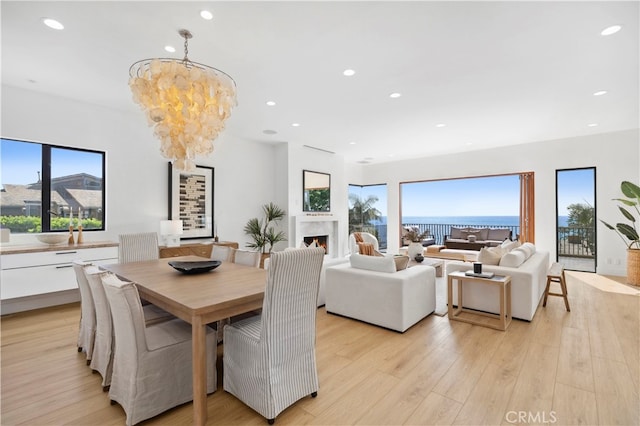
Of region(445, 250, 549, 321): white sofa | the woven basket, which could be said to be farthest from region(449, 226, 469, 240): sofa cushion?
region(445, 250, 549, 321): white sofa

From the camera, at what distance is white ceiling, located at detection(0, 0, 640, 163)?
8.04 feet

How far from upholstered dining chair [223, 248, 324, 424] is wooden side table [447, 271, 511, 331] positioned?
2297 mm

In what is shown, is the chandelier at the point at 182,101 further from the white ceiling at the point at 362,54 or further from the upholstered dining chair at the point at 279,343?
the upholstered dining chair at the point at 279,343

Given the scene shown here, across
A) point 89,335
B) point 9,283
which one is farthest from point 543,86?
point 9,283

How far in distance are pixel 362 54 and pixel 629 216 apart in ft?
19.3

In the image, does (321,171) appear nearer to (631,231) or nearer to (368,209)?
(368,209)

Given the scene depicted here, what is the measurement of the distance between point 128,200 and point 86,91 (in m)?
1.62

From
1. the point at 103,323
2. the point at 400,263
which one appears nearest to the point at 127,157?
the point at 103,323

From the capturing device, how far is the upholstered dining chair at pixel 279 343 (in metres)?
1.86

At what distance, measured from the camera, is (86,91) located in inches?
158

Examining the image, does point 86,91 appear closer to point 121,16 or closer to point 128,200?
point 128,200

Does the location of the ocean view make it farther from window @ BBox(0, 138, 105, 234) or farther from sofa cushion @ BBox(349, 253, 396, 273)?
window @ BBox(0, 138, 105, 234)

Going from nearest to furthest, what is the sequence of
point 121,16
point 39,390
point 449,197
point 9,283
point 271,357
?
1. point 271,357
2. point 39,390
3. point 121,16
4. point 9,283
5. point 449,197

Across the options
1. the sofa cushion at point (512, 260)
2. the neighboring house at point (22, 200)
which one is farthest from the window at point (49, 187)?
the sofa cushion at point (512, 260)
